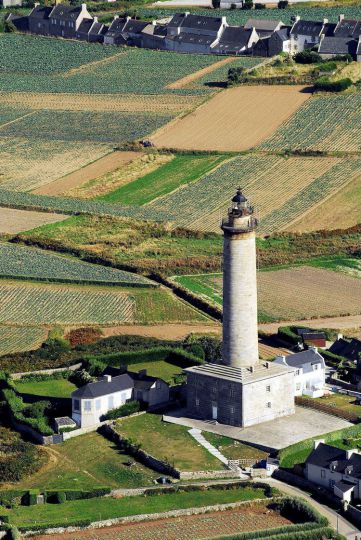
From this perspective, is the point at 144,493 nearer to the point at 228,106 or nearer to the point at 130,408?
the point at 130,408

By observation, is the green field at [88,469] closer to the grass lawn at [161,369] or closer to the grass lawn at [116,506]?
the grass lawn at [116,506]

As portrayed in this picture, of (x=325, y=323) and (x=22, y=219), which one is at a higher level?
(x=325, y=323)

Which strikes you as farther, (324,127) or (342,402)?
(324,127)

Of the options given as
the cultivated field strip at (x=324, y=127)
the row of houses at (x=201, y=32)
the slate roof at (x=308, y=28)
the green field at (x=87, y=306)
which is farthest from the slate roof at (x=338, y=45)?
the green field at (x=87, y=306)

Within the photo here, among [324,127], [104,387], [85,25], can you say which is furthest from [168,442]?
[85,25]

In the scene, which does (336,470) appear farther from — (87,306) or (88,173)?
(88,173)

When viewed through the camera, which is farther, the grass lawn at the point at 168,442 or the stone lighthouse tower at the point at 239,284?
the stone lighthouse tower at the point at 239,284
